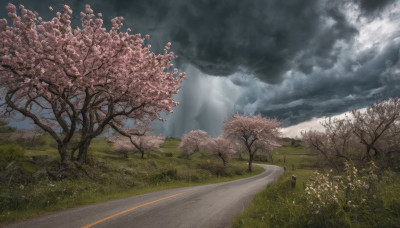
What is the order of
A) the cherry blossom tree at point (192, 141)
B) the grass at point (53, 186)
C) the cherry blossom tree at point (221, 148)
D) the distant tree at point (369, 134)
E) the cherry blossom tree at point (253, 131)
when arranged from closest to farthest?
the grass at point (53, 186)
the distant tree at point (369, 134)
the cherry blossom tree at point (253, 131)
the cherry blossom tree at point (221, 148)
the cherry blossom tree at point (192, 141)

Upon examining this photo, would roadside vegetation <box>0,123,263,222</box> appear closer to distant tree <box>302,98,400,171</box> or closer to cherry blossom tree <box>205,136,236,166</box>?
distant tree <box>302,98,400,171</box>

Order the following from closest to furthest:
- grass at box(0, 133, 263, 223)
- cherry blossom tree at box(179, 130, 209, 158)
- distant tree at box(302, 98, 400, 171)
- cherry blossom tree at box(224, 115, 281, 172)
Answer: grass at box(0, 133, 263, 223), distant tree at box(302, 98, 400, 171), cherry blossom tree at box(224, 115, 281, 172), cherry blossom tree at box(179, 130, 209, 158)

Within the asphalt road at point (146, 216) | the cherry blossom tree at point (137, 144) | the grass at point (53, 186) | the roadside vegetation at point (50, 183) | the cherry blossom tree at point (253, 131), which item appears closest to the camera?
the asphalt road at point (146, 216)

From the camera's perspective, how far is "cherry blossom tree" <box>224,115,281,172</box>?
42438 mm

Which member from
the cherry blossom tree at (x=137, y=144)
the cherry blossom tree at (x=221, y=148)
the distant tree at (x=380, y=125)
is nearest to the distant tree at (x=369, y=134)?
the distant tree at (x=380, y=125)

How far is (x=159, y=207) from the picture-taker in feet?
31.9

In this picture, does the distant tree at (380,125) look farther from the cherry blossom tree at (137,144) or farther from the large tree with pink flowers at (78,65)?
the cherry blossom tree at (137,144)

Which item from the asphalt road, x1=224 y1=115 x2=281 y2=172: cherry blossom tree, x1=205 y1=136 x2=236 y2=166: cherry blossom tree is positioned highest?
x1=224 y1=115 x2=281 y2=172: cherry blossom tree

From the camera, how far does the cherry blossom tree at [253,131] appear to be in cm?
4244

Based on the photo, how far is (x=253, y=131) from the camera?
42.2 metres

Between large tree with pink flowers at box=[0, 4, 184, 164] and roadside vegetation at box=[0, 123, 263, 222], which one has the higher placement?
large tree with pink flowers at box=[0, 4, 184, 164]

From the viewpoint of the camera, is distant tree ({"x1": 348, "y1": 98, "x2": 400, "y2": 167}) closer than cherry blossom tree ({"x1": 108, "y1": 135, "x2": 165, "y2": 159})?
Yes

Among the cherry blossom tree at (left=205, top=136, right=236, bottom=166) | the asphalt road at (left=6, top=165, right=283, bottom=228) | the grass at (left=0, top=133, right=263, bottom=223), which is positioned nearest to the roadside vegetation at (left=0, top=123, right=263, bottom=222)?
the grass at (left=0, top=133, right=263, bottom=223)

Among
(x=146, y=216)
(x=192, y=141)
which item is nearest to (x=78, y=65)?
(x=146, y=216)
